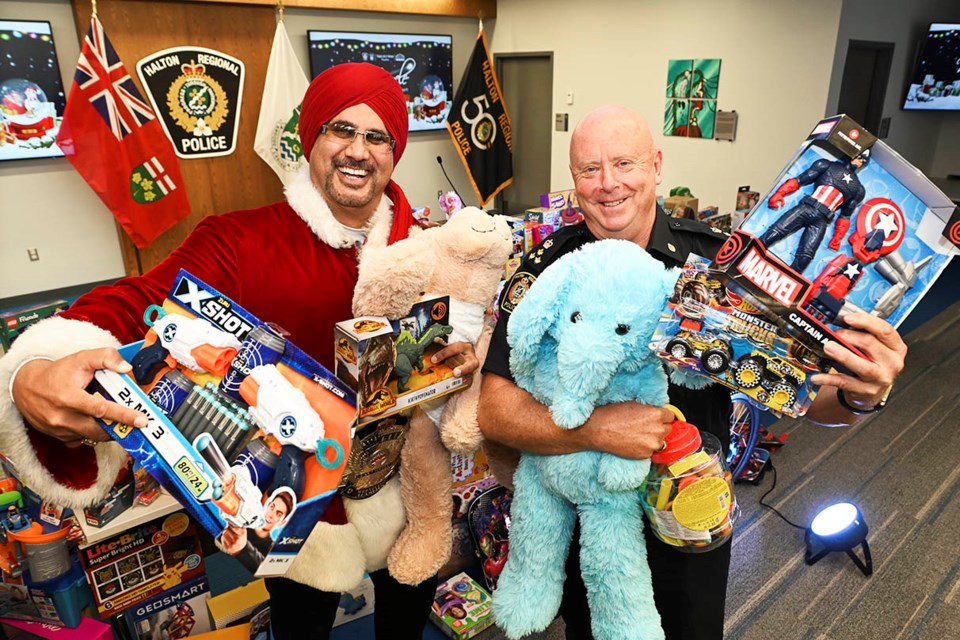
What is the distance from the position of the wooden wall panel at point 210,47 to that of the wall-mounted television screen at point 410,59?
18.8 inches

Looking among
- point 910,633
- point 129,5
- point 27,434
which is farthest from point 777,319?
point 129,5

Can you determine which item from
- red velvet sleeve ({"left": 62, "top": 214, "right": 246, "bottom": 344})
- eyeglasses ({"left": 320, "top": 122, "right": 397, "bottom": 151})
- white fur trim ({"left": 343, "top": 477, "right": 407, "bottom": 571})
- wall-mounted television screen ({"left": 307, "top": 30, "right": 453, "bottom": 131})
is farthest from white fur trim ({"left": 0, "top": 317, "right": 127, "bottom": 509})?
wall-mounted television screen ({"left": 307, "top": 30, "right": 453, "bottom": 131})

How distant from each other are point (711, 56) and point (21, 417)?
17.5ft

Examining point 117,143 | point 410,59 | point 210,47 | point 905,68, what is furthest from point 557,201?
point 905,68

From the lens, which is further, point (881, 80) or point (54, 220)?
point (881, 80)

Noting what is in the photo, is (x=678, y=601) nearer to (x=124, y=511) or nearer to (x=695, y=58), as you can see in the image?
(x=124, y=511)

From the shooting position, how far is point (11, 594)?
164cm

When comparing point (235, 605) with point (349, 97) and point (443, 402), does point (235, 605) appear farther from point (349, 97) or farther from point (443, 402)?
point (349, 97)

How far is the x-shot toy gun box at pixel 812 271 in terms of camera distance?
796mm

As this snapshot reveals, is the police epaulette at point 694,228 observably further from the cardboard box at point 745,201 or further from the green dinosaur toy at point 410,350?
the cardboard box at point 745,201

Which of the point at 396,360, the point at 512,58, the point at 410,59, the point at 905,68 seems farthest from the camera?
the point at 512,58

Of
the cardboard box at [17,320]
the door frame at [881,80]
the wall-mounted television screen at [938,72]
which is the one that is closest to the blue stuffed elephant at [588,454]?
the cardboard box at [17,320]

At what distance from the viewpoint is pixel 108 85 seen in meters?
4.06

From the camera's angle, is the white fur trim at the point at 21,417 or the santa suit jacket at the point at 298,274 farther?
the santa suit jacket at the point at 298,274
